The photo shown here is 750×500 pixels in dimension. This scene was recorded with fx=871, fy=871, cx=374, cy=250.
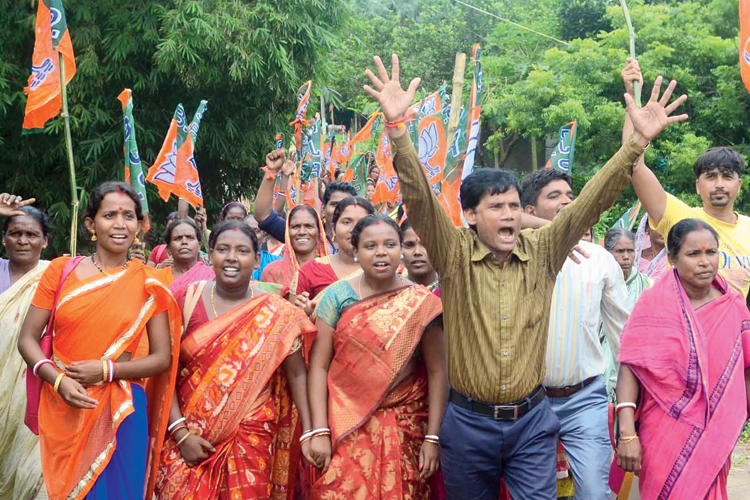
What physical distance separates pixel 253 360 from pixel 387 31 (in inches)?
948

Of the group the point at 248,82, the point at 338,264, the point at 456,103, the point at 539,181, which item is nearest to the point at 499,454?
the point at 539,181

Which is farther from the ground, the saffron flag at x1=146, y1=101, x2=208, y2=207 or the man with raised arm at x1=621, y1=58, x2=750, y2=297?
the man with raised arm at x1=621, y1=58, x2=750, y2=297

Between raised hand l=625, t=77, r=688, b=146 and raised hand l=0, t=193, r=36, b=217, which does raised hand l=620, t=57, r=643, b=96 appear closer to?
raised hand l=625, t=77, r=688, b=146

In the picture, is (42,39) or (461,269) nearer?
(461,269)

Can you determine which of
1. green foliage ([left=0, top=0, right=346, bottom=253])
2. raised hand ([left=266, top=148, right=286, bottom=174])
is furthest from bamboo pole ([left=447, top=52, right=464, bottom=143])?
green foliage ([left=0, top=0, right=346, bottom=253])

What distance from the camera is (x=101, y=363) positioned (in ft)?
12.4

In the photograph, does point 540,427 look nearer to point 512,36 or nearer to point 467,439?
point 467,439

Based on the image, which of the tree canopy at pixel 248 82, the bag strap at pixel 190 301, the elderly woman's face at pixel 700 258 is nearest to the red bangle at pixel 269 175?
the bag strap at pixel 190 301

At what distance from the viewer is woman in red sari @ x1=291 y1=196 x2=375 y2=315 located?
4.83 meters

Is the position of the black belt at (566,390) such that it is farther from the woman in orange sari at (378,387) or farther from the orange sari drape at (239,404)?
the orange sari drape at (239,404)

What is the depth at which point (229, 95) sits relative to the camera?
12844 millimetres

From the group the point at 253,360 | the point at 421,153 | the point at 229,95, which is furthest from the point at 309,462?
the point at 229,95

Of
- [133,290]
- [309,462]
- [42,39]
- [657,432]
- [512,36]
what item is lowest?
[309,462]

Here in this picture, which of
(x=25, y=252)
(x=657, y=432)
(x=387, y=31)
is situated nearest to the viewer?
(x=657, y=432)
